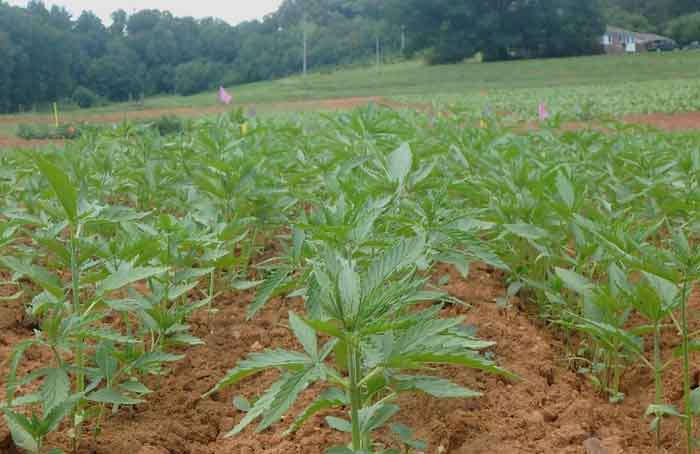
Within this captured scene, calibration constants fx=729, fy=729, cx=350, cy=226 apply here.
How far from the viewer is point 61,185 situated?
1658mm

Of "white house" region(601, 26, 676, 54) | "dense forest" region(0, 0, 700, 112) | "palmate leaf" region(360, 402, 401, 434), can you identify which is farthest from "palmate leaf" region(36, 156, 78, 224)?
"white house" region(601, 26, 676, 54)

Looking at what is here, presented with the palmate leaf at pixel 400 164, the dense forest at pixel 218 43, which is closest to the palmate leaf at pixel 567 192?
the palmate leaf at pixel 400 164

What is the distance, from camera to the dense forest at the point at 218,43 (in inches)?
1620

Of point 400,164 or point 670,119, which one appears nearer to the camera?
point 400,164

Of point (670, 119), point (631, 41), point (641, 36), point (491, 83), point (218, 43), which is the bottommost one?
point (670, 119)

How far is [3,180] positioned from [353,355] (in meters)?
3.29

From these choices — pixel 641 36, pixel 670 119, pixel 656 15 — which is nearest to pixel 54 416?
pixel 670 119

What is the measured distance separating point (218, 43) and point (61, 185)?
58706mm

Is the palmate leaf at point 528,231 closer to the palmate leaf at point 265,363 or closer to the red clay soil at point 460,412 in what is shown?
the red clay soil at point 460,412

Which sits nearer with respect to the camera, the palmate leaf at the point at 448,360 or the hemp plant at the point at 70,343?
the palmate leaf at the point at 448,360

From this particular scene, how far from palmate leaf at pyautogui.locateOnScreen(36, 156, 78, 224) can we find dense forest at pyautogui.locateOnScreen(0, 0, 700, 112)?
1624 inches

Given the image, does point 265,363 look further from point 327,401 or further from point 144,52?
point 144,52

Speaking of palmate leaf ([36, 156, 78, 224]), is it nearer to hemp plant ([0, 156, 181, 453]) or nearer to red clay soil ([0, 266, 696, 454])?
hemp plant ([0, 156, 181, 453])

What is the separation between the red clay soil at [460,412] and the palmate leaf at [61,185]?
564mm
